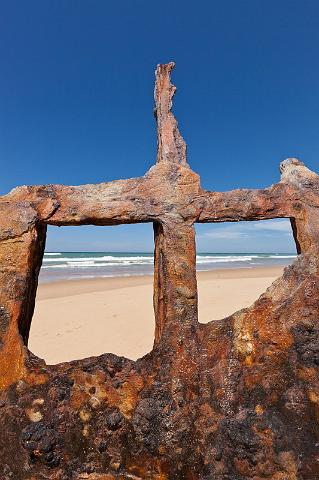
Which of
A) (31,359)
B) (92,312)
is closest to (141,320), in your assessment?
(92,312)

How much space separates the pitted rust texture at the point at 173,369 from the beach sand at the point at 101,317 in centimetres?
459

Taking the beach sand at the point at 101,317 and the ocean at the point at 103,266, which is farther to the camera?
the ocean at the point at 103,266

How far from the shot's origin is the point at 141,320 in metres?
9.81

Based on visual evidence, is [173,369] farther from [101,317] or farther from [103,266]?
[103,266]

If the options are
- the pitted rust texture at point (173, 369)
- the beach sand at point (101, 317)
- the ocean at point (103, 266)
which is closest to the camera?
the pitted rust texture at point (173, 369)

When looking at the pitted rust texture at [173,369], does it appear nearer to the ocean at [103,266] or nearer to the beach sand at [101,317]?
the beach sand at [101,317]

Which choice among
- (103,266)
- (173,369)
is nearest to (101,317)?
(173,369)

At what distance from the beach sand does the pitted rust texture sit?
4590 mm

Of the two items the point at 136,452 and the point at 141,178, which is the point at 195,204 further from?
the point at 136,452

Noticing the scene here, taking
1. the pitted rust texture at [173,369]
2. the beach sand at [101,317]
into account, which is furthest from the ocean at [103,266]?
the pitted rust texture at [173,369]

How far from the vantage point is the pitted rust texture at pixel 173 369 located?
2.20 meters

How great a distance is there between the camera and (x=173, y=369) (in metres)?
2.43

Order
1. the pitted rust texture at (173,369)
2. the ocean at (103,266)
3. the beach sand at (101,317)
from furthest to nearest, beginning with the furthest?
the ocean at (103,266), the beach sand at (101,317), the pitted rust texture at (173,369)

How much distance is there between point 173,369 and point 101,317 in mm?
8196
